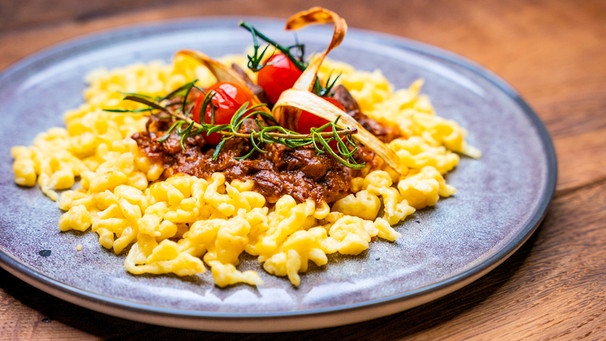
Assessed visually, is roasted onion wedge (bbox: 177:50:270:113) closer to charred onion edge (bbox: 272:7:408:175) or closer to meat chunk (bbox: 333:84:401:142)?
charred onion edge (bbox: 272:7:408:175)

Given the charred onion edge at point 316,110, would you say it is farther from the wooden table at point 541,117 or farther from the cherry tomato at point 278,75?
the wooden table at point 541,117

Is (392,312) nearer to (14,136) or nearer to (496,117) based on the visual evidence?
(496,117)

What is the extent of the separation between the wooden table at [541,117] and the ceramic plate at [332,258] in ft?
0.51

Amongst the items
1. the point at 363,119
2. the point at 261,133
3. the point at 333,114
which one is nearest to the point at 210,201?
the point at 261,133

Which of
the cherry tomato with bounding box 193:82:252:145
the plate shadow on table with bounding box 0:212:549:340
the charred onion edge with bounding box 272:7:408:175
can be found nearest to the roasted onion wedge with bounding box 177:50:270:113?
the cherry tomato with bounding box 193:82:252:145

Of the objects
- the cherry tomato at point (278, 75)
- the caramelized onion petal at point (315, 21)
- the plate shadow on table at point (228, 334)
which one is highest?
the caramelized onion petal at point (315, 21)

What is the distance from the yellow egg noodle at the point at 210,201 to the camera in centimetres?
265

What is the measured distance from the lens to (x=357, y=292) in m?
2.52

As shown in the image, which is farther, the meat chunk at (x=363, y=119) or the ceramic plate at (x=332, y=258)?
the meat chunk at (x=363, y=119)

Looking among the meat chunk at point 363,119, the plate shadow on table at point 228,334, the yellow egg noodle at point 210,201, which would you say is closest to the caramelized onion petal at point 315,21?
the meat chunk at point 363,119

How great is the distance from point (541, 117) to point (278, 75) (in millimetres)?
1846

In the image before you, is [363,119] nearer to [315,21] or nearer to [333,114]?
[333,114]

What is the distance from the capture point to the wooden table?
2.60m

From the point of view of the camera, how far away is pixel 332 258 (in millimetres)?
2719
